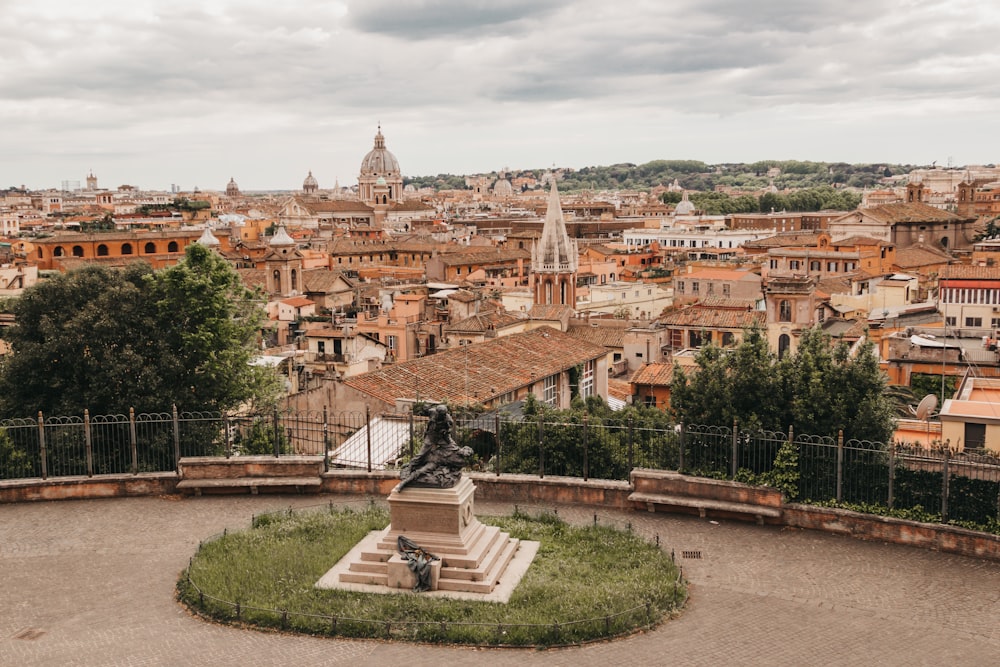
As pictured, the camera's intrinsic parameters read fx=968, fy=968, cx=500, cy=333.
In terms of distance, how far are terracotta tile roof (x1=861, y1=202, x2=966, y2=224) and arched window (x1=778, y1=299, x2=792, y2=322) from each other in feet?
156

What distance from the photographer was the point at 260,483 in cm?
1485

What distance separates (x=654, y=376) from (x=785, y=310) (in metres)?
5.91

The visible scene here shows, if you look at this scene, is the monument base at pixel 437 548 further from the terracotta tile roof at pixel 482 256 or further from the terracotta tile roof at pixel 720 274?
the terracotta tile roof at pixel 482 256

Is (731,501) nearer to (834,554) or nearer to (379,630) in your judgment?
(834,554)

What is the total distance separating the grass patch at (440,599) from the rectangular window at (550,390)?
14327 mm

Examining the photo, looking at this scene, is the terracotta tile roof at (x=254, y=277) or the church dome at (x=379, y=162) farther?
the church dome at (x=379, y=162)

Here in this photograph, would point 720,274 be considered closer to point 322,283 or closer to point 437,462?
point 322,283

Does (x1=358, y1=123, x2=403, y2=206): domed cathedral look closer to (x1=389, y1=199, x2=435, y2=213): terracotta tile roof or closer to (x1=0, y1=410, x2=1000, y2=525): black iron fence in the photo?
(x1=389, y1=199, x2=435, y2=213): terracotta tile roof

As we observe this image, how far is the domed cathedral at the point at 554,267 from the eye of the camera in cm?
5328

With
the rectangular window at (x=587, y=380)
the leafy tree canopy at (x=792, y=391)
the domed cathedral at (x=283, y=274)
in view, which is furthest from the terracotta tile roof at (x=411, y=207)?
the leafy tree canopy at (x=792, y=391)

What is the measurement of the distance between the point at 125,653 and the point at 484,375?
1642 centimetres

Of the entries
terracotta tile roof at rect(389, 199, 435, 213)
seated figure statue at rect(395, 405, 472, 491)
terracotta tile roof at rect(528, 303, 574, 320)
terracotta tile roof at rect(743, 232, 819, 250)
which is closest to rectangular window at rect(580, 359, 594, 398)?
terracotta tile roof at rect(528, 303, 574, 320)

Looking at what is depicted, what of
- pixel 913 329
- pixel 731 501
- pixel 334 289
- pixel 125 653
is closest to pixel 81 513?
pixel 125 653

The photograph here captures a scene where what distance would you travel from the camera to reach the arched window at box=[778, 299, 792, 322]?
115ft
